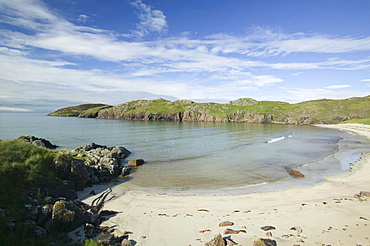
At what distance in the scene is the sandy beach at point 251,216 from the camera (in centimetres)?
1067

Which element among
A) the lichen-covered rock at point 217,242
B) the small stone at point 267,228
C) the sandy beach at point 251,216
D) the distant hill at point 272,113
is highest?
the distant hill at point 272,113

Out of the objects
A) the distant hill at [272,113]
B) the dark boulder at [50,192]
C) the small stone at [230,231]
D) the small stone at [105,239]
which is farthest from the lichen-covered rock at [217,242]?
the distant hill at [272,113]

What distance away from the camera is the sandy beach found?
10.7 meters

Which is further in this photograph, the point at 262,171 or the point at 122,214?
the point at 262,171

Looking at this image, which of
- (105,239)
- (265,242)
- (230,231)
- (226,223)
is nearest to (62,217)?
(105,239)

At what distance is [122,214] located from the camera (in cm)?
1413

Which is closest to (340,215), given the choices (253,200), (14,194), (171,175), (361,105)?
(253,200)

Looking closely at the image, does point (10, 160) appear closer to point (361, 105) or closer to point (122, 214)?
point (122, 214)

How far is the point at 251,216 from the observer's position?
44.6 ft

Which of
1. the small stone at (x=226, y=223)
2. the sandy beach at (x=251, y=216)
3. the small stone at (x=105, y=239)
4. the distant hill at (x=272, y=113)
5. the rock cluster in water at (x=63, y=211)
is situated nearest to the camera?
the small stone at (x=105, y=239)

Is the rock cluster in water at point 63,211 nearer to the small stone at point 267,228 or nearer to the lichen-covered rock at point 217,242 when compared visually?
the lichen-covered rock at point 217,242

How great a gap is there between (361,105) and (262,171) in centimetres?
16612

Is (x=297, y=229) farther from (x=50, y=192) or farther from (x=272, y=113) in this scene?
(x=272, y=113)

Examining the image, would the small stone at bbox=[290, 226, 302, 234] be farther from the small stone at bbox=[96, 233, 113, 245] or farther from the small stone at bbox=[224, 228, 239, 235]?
the small stone at bbox=[96, 233, 113, 245]
